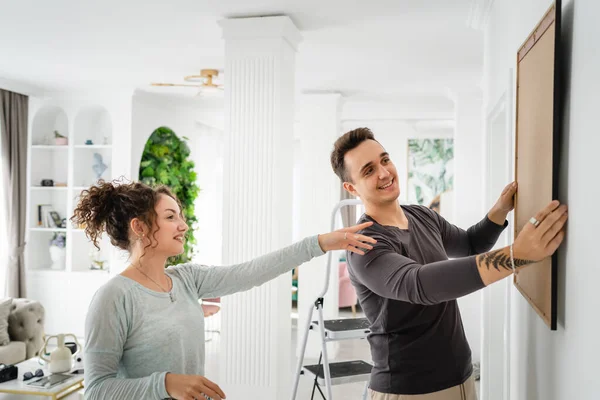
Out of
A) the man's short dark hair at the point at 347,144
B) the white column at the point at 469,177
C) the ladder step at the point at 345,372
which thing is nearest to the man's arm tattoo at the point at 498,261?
the man's short dark hair at the point at 347,144

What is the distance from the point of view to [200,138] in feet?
27.6

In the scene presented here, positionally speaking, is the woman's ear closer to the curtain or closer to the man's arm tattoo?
the man's arm tattoo

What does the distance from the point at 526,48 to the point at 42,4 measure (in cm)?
310

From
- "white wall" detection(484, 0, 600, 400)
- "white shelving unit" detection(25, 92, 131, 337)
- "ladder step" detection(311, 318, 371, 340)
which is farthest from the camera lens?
"white shelving unit" detection(25, 92, 131, 337)

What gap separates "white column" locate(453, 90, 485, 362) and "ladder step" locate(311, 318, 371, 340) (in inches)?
100

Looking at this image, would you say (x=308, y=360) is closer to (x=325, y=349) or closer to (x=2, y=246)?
(x=325, y=349)

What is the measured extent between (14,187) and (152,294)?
5371 millimetres

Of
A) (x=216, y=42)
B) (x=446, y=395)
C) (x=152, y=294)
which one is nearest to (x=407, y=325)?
(x=446, y=395)

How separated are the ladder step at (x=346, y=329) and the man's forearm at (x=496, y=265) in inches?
94.0

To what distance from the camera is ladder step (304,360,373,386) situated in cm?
332

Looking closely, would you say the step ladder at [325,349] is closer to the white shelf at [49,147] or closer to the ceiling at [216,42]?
the ceiling at [216,42]

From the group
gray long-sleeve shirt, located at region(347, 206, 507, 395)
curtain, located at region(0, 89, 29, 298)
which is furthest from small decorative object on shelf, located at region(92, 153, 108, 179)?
gray long-sleeve shirt, located at region(347, 206, 507, 395)

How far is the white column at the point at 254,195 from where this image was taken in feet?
12.3

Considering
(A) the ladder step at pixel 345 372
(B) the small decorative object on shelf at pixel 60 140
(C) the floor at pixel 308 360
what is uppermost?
(B) the small decorative object on shelf at pixel 60 140
